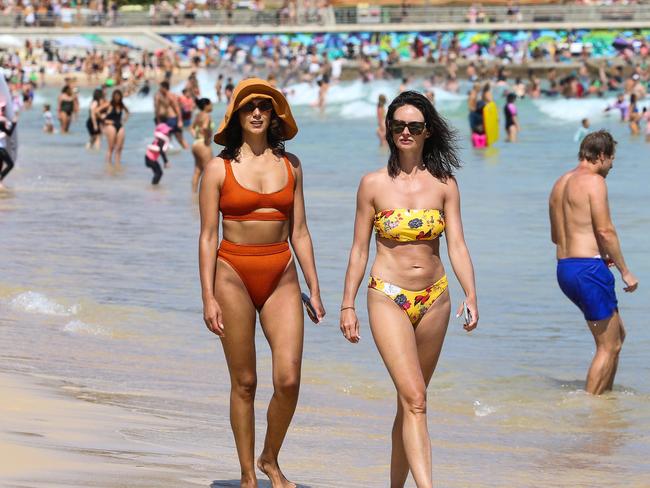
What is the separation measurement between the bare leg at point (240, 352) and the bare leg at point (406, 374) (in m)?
0.48

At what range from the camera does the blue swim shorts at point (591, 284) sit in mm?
7820

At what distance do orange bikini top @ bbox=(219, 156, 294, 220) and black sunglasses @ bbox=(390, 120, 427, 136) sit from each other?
0.49 metres

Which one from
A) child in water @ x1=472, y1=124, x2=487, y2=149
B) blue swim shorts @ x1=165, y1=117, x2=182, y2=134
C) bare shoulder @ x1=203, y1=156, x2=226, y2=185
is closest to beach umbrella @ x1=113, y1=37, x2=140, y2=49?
child in water @ x1=472, y1=124, x2=487, y2=149

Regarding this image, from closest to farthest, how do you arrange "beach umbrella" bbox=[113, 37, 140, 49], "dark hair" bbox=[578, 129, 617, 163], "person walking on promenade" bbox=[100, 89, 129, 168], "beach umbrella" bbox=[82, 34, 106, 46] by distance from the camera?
1. "dark hair" bbox=[578, 129, 617, 163]
2. "person walking on promenade" bbox=[100, 89, 129, 168]
3. "beach umbrella" bbox=[113, 37, 140, 49]
4. "beach umbrella" bbox=[82, 34, 106, 46]

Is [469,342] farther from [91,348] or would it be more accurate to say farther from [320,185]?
[320,185]

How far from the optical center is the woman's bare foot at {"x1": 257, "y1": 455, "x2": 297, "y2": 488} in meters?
5.50

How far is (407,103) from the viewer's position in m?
5.51

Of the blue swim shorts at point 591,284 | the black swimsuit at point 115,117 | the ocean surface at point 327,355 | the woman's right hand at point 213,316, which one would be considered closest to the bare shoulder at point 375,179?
the woman's right hand at point 213,316

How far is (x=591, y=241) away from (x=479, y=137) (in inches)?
908

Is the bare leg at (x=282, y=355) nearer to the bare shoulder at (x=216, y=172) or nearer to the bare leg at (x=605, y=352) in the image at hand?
the bare shoulder at (x=216, y=172)

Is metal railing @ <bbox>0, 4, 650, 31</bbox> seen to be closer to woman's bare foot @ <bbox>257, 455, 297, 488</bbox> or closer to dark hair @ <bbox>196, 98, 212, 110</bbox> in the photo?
dark hair @ <bbox>196, 98, 212, 110</bbox>

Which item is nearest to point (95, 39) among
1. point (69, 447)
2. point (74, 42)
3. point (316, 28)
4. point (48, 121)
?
point (74, 42)

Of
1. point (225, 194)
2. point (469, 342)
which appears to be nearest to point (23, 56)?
point (469, 342)

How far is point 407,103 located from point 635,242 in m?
10.5
